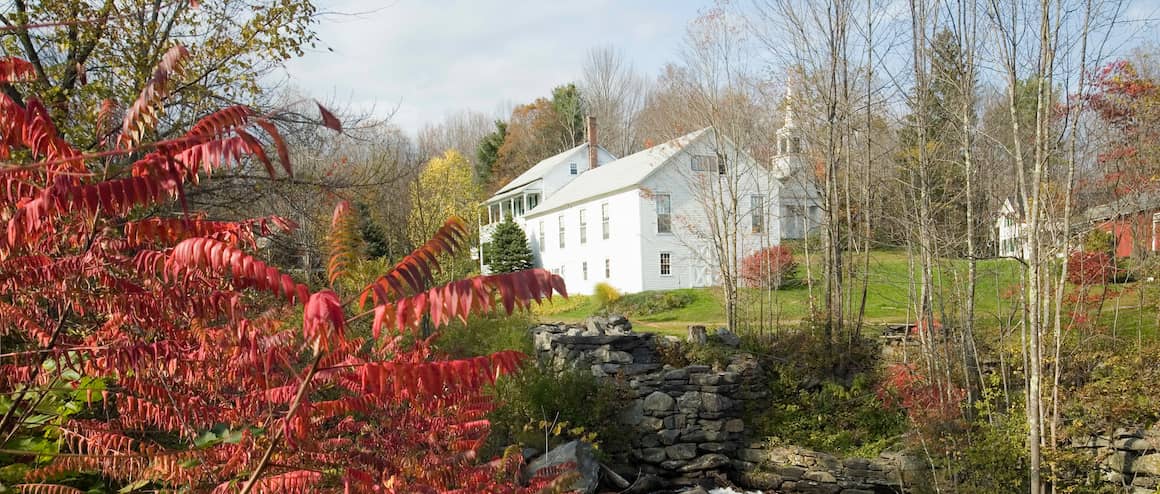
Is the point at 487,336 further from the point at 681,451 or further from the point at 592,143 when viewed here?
the point at 592,143

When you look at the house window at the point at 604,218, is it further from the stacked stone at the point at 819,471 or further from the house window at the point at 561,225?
the stacked stone at the point at 819,471

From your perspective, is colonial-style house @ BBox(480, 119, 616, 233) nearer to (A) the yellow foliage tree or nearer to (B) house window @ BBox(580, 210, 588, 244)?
(A) the yellow foliage tree

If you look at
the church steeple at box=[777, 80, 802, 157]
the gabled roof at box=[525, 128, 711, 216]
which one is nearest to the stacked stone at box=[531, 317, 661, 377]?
the church steeple at box=[777, 80, 802, 157]

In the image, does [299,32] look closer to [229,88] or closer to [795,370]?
[229,88]

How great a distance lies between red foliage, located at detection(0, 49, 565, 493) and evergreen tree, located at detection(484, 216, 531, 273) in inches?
1222

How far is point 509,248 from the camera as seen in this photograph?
36312 millimetres

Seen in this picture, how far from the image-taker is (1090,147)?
35.2ft

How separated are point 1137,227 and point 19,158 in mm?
14942

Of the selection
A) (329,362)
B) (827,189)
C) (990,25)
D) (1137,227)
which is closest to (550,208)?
(827,189)

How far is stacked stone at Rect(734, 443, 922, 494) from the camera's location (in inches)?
446

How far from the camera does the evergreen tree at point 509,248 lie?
36.1 metres

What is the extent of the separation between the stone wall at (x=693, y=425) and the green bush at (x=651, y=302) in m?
10.3

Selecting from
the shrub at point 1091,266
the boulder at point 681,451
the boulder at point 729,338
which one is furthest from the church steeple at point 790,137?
the boulder at point 681,451

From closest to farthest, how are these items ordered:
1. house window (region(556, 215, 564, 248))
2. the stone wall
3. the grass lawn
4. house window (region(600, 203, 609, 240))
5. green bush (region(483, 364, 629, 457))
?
green bush (region(483, 364, 629, 457)), the stone wall, the grass lawn, house window (region(600, 203, 609, 240)), house window (region(556, 215, 564, 248))
